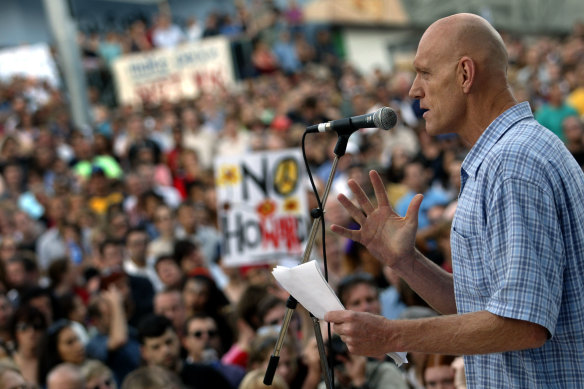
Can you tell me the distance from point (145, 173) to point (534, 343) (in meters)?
8.46

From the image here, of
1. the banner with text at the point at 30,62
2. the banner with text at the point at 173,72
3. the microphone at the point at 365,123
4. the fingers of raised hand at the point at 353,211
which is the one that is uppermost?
the banner with text at the point at 30,62

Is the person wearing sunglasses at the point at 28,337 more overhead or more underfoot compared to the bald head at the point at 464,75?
more underfoot

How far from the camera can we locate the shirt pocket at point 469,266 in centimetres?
215

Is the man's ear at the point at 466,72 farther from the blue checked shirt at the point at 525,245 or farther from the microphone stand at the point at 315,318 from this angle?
the microphone stand at the point at 315,318

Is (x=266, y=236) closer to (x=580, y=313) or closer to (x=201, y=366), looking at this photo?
(x=201, y=366)

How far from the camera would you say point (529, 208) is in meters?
2.00

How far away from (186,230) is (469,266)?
6515 millimetres

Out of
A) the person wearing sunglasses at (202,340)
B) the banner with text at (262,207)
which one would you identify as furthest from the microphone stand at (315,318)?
the banner with text at (262,207)

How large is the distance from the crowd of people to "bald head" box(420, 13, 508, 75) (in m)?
1.72

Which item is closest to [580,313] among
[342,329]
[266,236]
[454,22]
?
[342,329]

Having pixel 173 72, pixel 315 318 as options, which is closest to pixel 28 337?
pixel 315 318

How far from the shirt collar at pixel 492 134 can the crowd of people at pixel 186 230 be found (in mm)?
1589

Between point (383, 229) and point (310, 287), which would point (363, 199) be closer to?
point (383, 229)

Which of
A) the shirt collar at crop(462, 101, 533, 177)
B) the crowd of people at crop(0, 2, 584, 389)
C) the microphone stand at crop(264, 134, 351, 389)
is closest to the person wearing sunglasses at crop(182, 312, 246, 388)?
the crowd of people at crop(0, 2, 584, 389)
